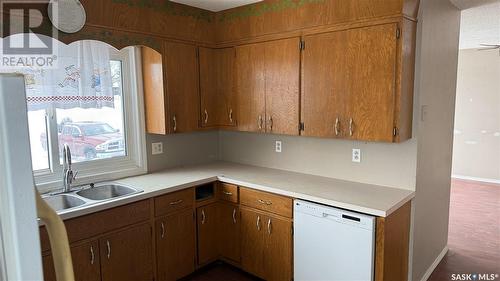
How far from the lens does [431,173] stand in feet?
9.16

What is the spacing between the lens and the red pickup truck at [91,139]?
105 inches

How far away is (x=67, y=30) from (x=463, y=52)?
21.1 feet

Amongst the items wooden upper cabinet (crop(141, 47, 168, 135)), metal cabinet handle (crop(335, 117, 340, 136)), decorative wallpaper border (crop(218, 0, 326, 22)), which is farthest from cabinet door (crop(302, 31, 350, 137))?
wooden upper cabinet (crop(141, 47, 168, 135))

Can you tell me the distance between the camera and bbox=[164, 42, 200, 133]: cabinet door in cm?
295

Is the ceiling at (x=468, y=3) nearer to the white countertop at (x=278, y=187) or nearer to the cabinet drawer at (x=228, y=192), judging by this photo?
the white countertop at (x=278, y=187)

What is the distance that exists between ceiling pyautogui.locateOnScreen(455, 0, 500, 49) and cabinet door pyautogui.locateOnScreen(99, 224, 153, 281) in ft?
11.6

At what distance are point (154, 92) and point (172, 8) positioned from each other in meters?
0.74

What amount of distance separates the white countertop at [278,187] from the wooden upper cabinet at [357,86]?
0.40 m

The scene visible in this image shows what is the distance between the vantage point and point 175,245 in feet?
9.05

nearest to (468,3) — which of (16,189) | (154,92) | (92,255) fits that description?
(154,92)

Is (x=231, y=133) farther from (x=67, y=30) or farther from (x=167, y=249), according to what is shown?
(x=67, y=30)

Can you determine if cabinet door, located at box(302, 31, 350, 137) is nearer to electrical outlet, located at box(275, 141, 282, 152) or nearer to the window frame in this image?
electrical outlet, located at box(275, 141, 282, 152)

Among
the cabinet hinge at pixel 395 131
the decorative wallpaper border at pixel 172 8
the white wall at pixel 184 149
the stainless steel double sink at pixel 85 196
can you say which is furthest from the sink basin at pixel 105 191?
the cabinet hinge at pixel 395 131

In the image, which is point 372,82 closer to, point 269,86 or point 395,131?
point 395,131
